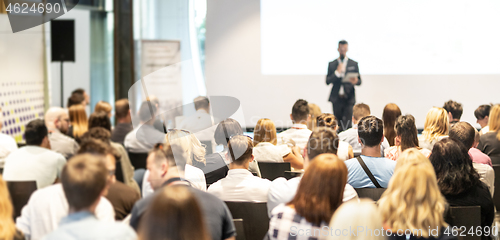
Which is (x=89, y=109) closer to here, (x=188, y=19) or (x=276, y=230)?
(x=188, y=19)

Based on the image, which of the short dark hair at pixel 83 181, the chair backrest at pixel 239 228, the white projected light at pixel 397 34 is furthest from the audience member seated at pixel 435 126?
the white projected light at pixel 397 34

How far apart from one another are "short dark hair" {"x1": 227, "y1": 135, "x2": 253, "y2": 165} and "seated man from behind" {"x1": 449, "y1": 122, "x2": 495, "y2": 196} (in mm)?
1492

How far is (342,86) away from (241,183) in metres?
5.14

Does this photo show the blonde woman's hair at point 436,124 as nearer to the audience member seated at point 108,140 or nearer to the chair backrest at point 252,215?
the chair backrest at point 252,215

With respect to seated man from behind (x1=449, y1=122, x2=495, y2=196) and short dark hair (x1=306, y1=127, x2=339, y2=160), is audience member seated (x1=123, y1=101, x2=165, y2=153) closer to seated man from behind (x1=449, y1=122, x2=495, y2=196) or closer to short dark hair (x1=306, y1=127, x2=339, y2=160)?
short dark hair (x1=306, y1=127, x2=339, y2=160)

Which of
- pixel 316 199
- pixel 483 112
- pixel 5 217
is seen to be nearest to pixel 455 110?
pixel 483 112

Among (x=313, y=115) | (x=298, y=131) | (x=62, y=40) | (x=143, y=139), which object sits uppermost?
(x=62, y=40)

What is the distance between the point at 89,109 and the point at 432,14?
6.87m

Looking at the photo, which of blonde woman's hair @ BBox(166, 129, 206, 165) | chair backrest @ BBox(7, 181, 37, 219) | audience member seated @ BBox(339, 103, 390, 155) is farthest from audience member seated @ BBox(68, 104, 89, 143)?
audience member seated @ BBox(339, 103, 390, 155)

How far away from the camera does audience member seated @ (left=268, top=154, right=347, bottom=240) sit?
1805mm

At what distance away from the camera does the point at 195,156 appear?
3.25 metres

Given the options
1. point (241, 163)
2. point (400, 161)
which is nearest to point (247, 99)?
point (241, 163)

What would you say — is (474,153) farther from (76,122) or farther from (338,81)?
(338,81)

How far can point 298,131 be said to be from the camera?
434cm
